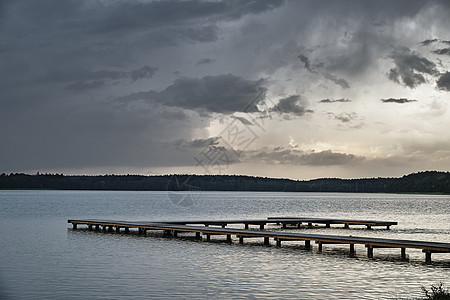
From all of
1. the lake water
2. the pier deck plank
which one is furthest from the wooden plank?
the lake water

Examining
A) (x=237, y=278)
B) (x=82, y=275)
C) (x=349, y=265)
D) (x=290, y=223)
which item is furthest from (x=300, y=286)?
(x=290, y=223)

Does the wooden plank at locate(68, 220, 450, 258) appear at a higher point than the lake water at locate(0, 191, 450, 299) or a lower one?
higher

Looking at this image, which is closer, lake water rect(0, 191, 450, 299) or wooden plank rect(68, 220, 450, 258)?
lake water rect(0, 191, 450, 299)

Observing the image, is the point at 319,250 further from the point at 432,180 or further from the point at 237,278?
the point at 432,180

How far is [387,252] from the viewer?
87.4 ft

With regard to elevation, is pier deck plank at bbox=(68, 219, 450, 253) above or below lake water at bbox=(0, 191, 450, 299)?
above

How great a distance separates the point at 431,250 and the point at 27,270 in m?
15.1

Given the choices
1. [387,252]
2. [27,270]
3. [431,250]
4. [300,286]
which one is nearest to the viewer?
[300,286]

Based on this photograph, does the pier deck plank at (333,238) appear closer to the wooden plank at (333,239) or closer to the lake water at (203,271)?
the wooden plank at (333,239)

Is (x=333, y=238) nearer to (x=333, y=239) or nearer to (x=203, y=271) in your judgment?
(x=333, y=239)

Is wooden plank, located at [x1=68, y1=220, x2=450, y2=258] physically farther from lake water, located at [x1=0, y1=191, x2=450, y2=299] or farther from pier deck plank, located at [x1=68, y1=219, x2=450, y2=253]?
lake water, located at [x1=0, y1=191, x2=450, y2=299]

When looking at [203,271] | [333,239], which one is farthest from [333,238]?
[203,271]

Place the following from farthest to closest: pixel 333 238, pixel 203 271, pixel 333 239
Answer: pixel 333 238 < pixel 333 239 < pixel 203 271

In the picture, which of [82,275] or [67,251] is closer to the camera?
[82,275]
